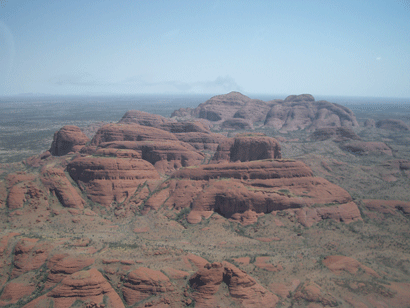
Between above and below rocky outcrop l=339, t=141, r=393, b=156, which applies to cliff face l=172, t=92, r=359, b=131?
above

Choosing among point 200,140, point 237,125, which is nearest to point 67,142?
point 200,140

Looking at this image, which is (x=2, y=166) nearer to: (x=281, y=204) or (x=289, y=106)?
(x=281, y=204)

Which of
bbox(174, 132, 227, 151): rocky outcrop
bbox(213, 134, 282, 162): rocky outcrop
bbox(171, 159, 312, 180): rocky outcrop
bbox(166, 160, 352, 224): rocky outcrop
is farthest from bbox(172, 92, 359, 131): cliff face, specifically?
bbox(166, 160, 352, 224): rocky outcrop

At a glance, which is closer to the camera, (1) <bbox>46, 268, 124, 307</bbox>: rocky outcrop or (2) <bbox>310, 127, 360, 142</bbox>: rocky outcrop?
(1) <bbox>46, 268, 124, 307</bbox>: rocky outcrop

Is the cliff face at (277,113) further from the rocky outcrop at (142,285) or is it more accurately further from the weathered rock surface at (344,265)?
the rocky outcrop at (142,285)

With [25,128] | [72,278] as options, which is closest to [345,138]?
[72,278]

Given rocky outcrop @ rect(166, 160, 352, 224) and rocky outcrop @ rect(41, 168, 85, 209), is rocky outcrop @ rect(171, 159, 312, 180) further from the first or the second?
→ rocky outcrop @ rect(41, 168, 85, 209)

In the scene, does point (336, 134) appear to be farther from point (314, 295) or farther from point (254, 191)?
point (314, 295)
